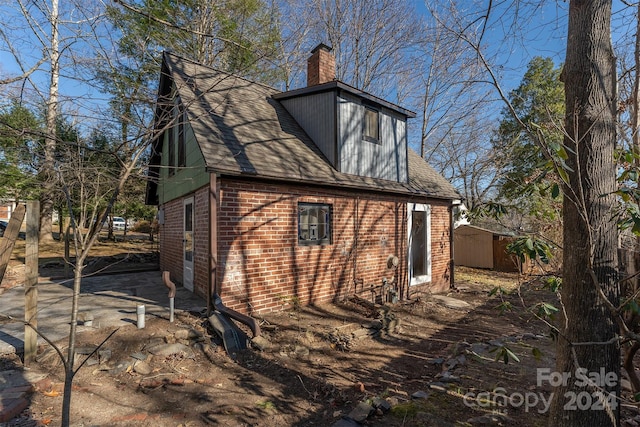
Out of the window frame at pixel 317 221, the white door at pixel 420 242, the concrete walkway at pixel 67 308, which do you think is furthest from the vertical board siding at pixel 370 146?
the concrete walkway at pixel 67 308

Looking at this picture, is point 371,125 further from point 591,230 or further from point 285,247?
point 591,230

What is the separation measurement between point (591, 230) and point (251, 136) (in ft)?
20.3

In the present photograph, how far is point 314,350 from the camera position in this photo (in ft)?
16.6

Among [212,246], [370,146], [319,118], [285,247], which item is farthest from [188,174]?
[370,146]

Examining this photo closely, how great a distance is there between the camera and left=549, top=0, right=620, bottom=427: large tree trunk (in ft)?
7.60

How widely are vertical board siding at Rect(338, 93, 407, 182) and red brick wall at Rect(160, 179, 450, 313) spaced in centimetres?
88

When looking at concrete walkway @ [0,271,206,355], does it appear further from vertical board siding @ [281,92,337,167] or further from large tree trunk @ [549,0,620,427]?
large tree trunk @ [549,0,620,427]

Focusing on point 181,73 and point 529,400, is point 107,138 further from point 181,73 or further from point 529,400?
point 529,400

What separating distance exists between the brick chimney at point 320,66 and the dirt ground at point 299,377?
740 cm

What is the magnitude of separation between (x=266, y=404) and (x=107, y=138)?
4349mm

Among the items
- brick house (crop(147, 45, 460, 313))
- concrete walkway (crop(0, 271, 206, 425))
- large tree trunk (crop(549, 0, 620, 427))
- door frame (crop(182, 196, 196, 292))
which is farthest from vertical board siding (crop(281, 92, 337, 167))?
large tree trunk (crop(549, 0, 620, 427))

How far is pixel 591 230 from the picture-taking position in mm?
2307

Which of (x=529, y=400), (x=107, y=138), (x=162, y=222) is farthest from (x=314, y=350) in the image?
(x=162, y=222)

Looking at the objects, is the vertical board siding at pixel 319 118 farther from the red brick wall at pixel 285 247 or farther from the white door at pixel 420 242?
the white door at pixel 420 242
